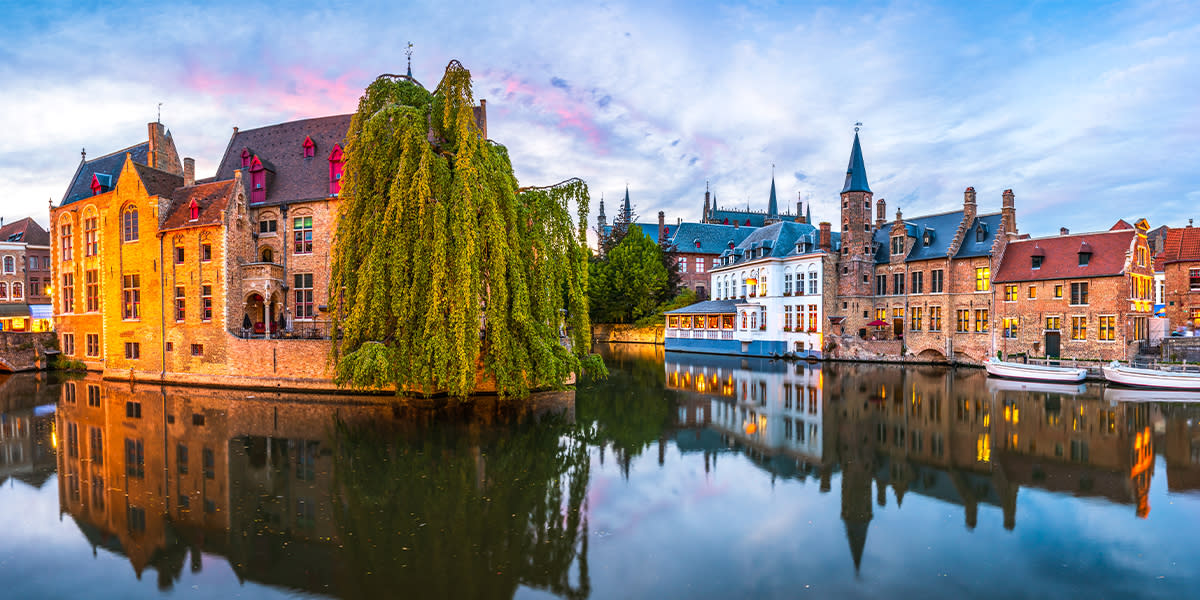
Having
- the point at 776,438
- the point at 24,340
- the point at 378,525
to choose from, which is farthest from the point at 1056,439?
the point at 24,340

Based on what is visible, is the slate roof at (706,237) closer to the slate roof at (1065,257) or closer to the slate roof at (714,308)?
the slate roof at (714,308)

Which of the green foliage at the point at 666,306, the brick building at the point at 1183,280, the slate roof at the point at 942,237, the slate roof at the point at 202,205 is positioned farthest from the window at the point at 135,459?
the brick building at the point at 1183,280

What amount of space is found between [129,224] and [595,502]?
2507 centimetres

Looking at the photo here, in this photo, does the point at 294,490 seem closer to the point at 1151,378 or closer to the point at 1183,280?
the point at 1151,378

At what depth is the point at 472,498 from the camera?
30.9 ft

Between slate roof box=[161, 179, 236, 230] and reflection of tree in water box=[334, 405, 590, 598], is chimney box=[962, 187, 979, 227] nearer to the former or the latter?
reflection of tree in water box=[334, 405, 590, 598]

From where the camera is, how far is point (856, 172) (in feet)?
115

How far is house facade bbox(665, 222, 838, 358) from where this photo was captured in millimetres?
36562

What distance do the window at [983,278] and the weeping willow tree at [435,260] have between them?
2444 cm

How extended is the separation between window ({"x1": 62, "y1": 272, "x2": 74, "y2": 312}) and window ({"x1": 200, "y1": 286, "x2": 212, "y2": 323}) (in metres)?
11.3

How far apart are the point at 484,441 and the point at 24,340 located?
1169 inches

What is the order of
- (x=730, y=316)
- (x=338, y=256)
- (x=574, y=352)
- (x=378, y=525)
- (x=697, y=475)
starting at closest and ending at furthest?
1. (x=378, y=525)
2. (x=697, y=475)
3. (x=338, y=256)
4. (x=574, y=352)
5. (x=730, y=316)

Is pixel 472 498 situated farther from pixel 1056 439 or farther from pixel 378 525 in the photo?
pixel 1056 439

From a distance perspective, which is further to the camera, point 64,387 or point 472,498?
point 64,387
